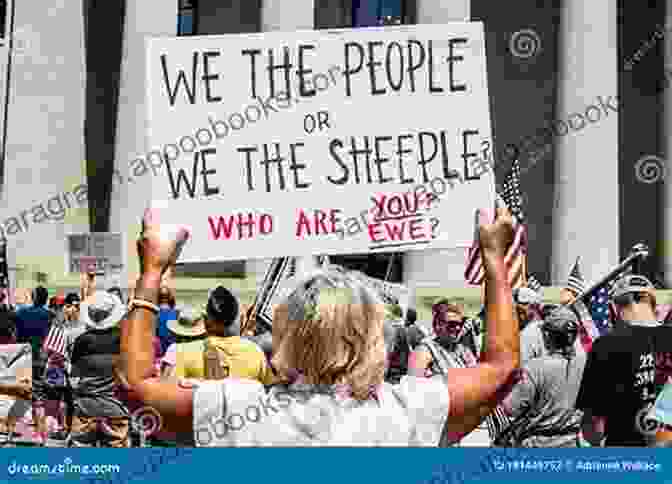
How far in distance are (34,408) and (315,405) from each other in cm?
1029

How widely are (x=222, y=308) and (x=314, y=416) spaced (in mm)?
5668

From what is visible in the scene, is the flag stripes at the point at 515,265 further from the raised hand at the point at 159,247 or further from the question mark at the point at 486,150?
the raised hand at the point at 159,247

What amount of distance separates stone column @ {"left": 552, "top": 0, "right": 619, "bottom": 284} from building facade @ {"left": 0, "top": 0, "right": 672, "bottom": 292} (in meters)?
0.04

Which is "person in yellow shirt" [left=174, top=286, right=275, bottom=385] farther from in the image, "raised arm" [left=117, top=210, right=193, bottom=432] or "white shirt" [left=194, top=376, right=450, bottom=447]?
"white shirt" [left=194, top=376, right=450, bottom=447]

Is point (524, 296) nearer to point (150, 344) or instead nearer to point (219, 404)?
point (150, 344)

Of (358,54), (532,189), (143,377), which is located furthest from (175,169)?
(532,189)

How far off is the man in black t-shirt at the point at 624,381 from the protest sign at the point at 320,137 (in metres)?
1.35

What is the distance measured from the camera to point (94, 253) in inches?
872

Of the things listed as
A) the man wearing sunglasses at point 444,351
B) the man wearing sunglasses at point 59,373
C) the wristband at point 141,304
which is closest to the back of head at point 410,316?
the man wearing sunglasses at point 444,351

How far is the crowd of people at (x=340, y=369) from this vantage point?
3945 millimetres

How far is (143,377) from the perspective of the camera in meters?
4.10

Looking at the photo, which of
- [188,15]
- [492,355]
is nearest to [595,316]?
[492,355]

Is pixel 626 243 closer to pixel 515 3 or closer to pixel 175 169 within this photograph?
pixel 515 3

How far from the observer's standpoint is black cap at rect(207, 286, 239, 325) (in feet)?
31.0
